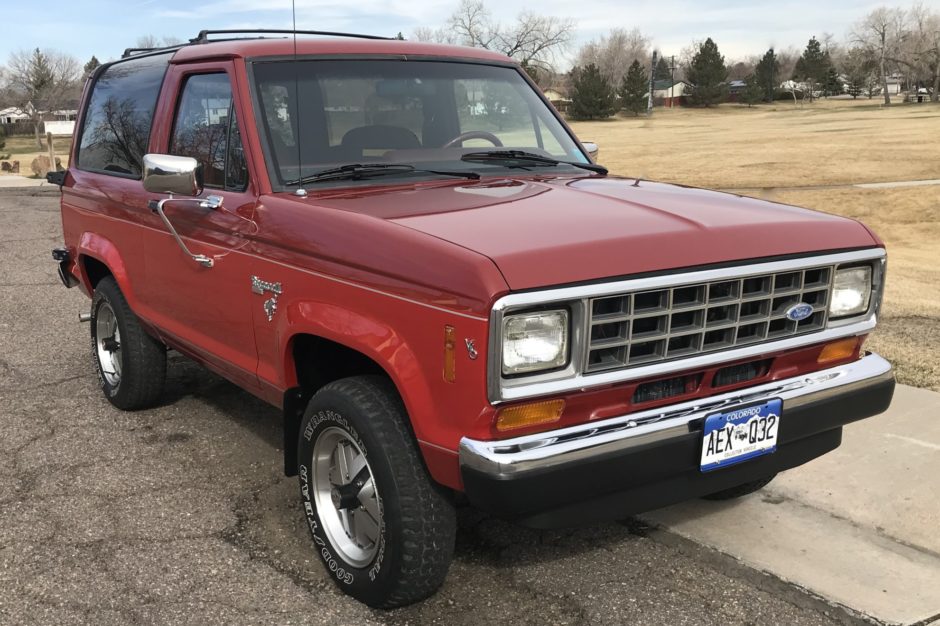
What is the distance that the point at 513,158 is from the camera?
405cm

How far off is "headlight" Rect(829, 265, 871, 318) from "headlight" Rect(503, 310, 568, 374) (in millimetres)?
1192

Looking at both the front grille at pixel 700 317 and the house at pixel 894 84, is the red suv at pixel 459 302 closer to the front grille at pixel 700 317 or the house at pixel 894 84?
the front grille at pixel 700 317

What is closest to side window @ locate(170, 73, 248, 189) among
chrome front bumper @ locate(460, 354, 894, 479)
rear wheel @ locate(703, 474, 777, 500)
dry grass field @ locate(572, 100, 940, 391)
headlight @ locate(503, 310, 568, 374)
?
headlight @ locate(503, 310, 568, 374)

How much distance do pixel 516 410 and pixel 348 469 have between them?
0.91 meters

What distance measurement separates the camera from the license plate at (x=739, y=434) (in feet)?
9.18

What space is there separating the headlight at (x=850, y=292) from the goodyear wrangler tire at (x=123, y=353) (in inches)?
141

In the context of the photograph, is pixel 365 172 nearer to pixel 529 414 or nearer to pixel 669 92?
pixel 529 414

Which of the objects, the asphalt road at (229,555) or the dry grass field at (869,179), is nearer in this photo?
the asphalt road at (229,555)

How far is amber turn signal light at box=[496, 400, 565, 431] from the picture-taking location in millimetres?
2561

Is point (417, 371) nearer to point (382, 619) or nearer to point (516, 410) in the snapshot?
point (516, 410)

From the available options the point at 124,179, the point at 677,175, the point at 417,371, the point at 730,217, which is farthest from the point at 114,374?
the point at 677,175

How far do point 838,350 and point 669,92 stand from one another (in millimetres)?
121040

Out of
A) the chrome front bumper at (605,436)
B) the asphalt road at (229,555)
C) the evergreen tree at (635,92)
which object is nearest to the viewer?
the chrome front bumper at (605,436)

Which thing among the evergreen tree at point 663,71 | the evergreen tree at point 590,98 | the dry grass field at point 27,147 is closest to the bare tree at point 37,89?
the dry grass field at point 27,147
